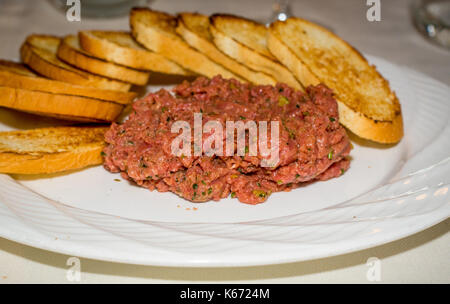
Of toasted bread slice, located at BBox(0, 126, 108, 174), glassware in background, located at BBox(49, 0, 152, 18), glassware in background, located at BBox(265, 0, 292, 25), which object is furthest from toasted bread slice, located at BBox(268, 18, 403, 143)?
glassware in background, located at BBox(49, 0, 152, 18)

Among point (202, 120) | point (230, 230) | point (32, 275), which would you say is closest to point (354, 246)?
point (230, 230)

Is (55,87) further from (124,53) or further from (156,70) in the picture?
(156,70)

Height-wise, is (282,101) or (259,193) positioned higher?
(282,101)

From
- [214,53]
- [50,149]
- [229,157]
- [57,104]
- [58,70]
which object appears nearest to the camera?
[229,157]

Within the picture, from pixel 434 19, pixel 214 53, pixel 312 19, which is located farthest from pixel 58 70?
pixel 434 19

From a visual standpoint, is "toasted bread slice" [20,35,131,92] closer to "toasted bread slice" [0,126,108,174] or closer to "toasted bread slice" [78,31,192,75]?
"toasted bread slice" [78,31,192,75]
